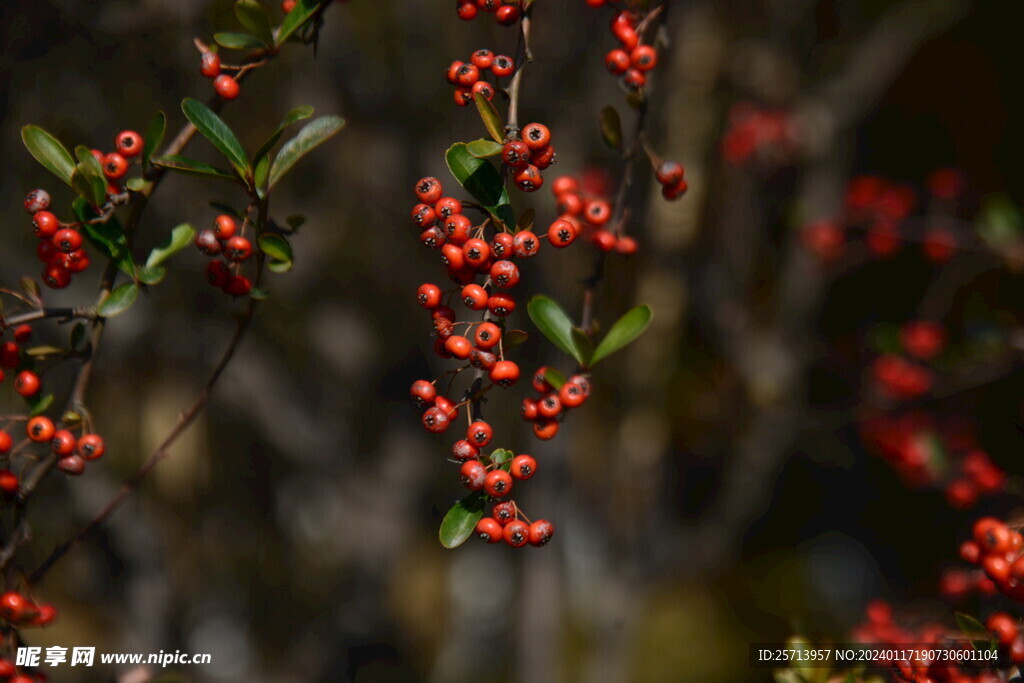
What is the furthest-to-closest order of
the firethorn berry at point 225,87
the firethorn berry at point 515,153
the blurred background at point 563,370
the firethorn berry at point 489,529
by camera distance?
the blurred background at point 563,370 → the firethorn berry at point 225,87 → the firethorn berry at point 489,529 → the firethorn berry at point 515,153

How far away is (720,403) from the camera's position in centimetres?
340

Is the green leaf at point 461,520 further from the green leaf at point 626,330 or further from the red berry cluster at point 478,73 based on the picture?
the red berry cluster at point 478,73

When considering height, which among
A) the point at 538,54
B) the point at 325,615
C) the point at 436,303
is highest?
the point at 538,54

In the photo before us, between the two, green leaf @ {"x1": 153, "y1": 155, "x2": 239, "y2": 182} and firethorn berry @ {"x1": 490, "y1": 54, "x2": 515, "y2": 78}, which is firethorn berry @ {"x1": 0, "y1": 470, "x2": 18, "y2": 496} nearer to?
green leaf @ {"x1": 153, "y1": 155, "x2": 239, "y2": 182}

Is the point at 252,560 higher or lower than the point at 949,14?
lower

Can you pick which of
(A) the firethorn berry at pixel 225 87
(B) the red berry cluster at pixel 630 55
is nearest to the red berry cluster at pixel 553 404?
(B) the red berry cluster at pixel 630 55

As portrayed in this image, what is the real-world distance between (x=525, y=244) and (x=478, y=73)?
243 mm

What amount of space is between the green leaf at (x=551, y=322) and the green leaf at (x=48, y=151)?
589 millimetres

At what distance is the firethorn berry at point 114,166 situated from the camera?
0.86 metres

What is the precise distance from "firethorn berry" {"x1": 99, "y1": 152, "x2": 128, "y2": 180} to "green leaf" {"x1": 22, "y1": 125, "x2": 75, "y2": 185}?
0.04 metres

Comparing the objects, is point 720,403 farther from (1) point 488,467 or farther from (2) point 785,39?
(1) point 488,467

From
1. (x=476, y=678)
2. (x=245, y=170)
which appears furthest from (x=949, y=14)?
(x=476, y=678)

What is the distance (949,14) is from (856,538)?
256 cm

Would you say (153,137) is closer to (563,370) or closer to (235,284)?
(235,284)
